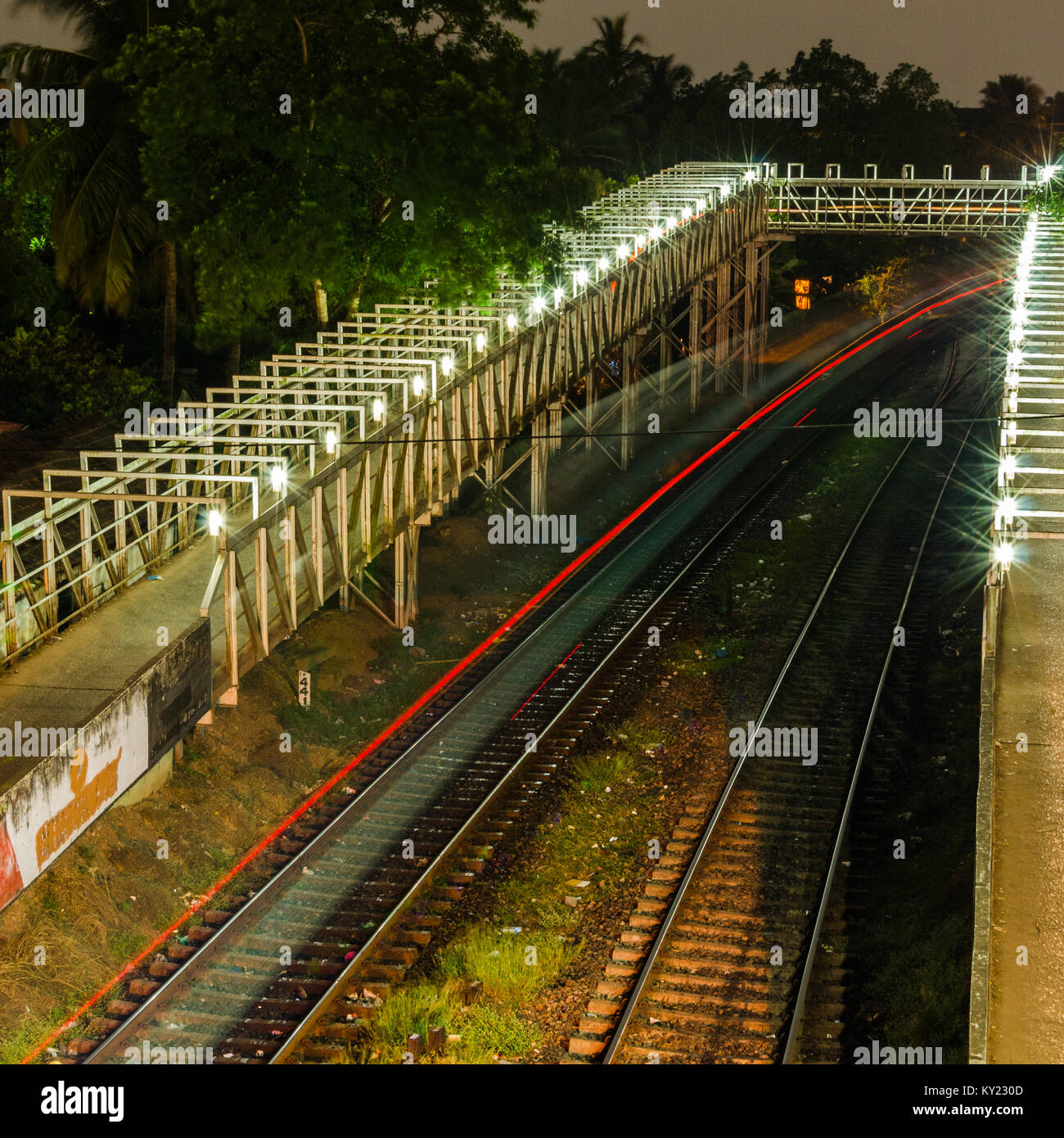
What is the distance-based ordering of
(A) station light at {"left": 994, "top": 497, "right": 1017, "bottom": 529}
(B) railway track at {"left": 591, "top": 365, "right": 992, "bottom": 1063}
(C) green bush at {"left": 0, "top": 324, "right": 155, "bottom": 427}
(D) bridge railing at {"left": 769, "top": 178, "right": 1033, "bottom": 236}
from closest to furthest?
(B) railway track at {"left": 591, "top": 365, "right": 992, "bottom": 1063}, (A) station light at {"left": 994, "top": 497, "right": 1017, "bottom": 529}, (C) green bush at {"left": 0, "top": 324, "right": 155, "bottom": 427}, (D) bridge railing at {"left": 769, "top": 178, "right": 1033, "bottom": 236}

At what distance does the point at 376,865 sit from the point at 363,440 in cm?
606

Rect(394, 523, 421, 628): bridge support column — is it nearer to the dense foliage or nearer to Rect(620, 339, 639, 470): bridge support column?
the dense foliage

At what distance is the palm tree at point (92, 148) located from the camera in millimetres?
28406

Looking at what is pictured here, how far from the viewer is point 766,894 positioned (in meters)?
14.7

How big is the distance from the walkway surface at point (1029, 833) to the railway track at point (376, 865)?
5538mm

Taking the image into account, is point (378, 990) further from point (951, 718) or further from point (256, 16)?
point (256, 16)

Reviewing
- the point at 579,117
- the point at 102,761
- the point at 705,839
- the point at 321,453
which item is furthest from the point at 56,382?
the point at 579,117

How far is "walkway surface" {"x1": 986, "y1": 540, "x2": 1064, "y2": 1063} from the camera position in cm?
1016

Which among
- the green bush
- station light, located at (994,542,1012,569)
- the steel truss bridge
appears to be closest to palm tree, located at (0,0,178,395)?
the green bush

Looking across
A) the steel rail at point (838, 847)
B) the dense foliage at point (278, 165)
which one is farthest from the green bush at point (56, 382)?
the steel rail at point (838, 847)

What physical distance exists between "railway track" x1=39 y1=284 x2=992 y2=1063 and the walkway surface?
554cm

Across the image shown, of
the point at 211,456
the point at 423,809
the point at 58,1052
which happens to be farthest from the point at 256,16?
the point at 58,1052

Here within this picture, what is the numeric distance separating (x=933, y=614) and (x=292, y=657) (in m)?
10.2

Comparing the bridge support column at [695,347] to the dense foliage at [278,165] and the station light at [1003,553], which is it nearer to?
the dense foliage at [278,165]
